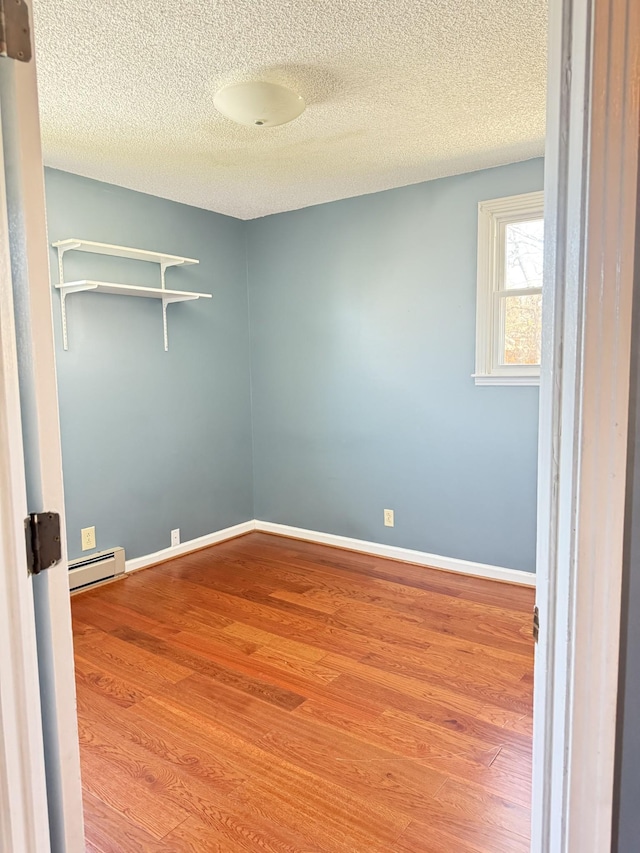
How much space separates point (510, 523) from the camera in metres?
3.38

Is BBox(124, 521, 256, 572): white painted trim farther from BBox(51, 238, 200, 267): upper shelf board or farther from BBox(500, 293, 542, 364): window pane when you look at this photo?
BBox(500, 293, 542, 364): window pane

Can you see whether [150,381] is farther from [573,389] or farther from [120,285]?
[573,389]

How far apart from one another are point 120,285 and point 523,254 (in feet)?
7.86

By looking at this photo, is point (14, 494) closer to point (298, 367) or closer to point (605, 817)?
point (605, 817)

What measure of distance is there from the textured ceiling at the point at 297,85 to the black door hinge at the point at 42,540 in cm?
169

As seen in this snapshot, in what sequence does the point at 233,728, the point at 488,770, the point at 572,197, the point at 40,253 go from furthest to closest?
the point at 233,728 < the point at 488,770 < the point at 40,253 < the point at 572,197

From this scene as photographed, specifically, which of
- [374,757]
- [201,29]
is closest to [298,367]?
[201,29]

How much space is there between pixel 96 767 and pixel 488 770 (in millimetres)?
1309

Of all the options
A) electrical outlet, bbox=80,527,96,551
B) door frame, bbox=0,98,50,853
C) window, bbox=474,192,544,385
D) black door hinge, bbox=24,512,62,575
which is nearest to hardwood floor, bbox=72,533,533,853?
electrical outlet, bbox=80,527,96,551

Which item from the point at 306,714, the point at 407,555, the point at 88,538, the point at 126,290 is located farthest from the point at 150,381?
the point at 306,714

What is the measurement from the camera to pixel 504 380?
10.9ft

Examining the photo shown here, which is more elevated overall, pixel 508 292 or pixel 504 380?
pixel 508 292

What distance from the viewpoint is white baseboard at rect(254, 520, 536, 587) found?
3.41m

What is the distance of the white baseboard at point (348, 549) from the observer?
3451 millimetres
